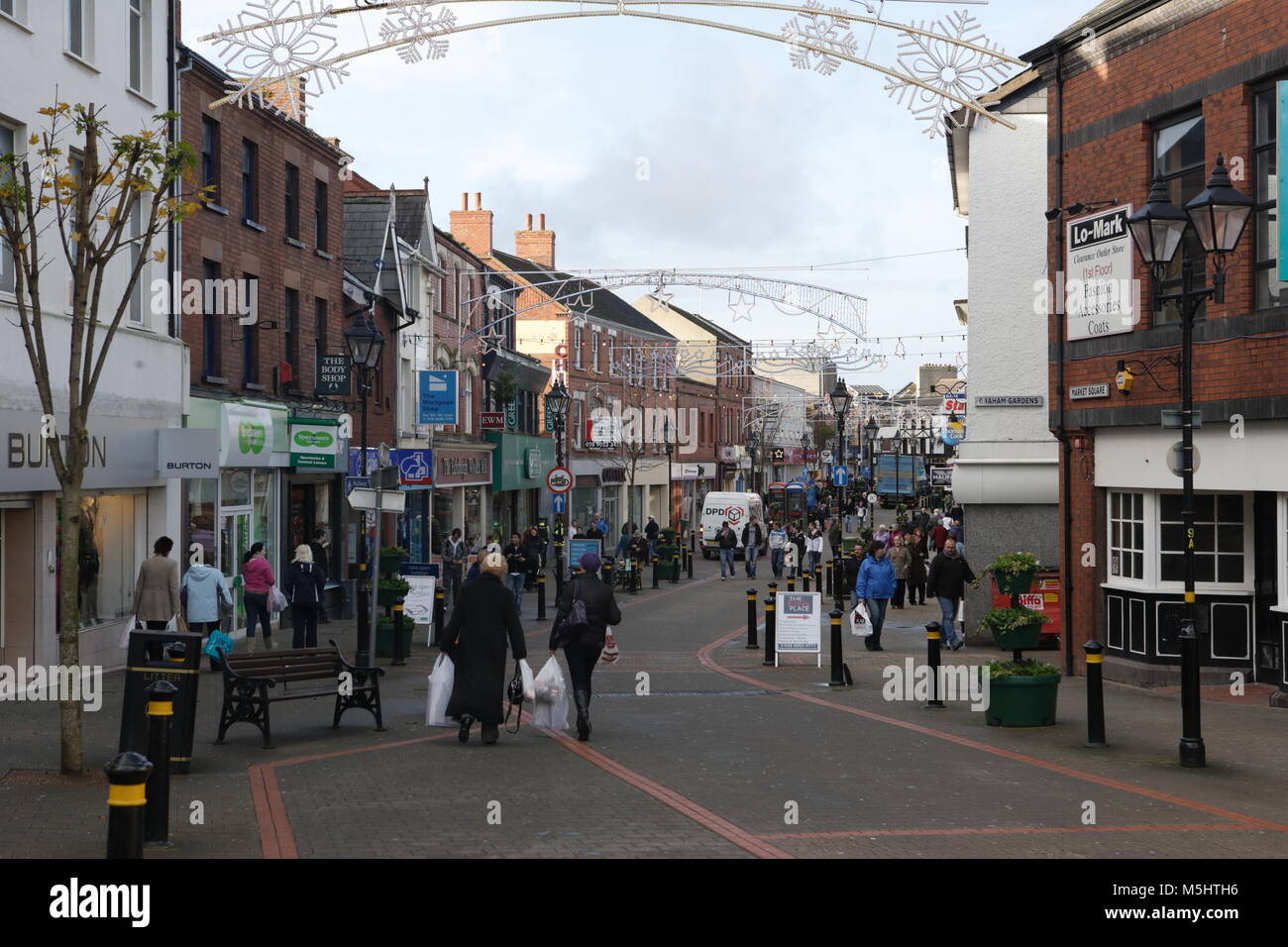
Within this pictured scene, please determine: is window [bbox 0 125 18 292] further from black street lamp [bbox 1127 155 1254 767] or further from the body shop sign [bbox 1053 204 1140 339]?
the body shop sign [bbox 1053 204 1140 339]

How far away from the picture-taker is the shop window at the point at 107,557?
1861cm

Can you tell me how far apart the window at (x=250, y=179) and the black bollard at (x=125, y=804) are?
Answer: 20756mm

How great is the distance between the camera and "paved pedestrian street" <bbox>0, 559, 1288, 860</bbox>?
29.0 feet

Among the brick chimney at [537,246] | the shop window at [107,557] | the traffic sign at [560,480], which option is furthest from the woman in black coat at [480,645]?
the brick chimney at [537,246]

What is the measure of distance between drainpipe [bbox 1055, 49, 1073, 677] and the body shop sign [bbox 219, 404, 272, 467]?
44.2 feet

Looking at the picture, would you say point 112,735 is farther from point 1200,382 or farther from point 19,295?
point 1200,382

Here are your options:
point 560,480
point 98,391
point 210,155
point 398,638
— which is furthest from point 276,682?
point 560,480

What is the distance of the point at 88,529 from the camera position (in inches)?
734

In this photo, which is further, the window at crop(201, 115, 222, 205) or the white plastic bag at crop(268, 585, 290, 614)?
the window at crop(201, 115, 222, 205)

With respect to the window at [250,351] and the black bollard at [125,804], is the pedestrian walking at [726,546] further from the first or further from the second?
the black bollard at [125,804]

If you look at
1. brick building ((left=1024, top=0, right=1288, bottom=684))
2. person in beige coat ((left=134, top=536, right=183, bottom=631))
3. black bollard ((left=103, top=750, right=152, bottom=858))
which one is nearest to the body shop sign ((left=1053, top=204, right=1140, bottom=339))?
brick building ((left=1024, top=0, right=1288, bottom=684))

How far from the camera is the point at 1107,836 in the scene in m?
9.13

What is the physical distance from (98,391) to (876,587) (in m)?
11.7
